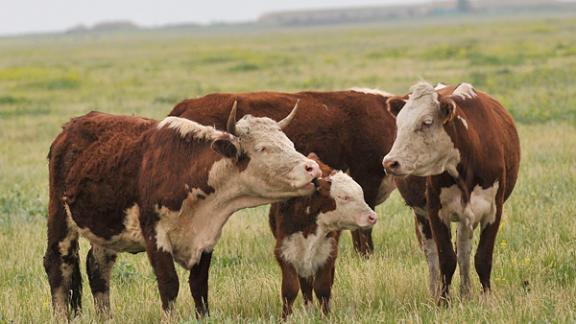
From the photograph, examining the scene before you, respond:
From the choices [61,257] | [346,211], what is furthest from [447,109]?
[61,257]

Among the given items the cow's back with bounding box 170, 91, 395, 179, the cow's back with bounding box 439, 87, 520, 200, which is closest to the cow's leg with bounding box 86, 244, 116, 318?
the cow's back with bounding box 170, 91, 395, 179

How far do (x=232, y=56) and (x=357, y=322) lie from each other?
50616 mm

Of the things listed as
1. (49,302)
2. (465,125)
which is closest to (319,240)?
(465,125)

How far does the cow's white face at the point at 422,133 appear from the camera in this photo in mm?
7074

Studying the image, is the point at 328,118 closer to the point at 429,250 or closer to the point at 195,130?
the point at 429,250

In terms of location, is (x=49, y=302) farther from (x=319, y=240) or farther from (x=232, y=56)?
(x=232, y=56)

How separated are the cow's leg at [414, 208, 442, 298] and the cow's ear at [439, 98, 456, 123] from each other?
141cm

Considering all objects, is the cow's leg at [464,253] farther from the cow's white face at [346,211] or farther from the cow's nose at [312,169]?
the cow's nose at [312,169]

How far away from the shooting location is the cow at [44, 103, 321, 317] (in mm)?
6785

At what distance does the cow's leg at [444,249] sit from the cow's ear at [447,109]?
0.86m

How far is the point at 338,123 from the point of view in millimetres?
9297

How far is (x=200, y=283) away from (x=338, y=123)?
8.93ft

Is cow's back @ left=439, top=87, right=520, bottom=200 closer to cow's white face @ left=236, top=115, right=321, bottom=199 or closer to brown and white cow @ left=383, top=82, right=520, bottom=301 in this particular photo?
brown and white cow @ left=383, top=82, right=520, bottom=301

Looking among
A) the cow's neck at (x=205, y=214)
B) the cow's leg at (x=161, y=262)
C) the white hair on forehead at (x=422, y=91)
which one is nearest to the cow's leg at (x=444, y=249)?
the white hair on forehead at (x=422, y=91)
